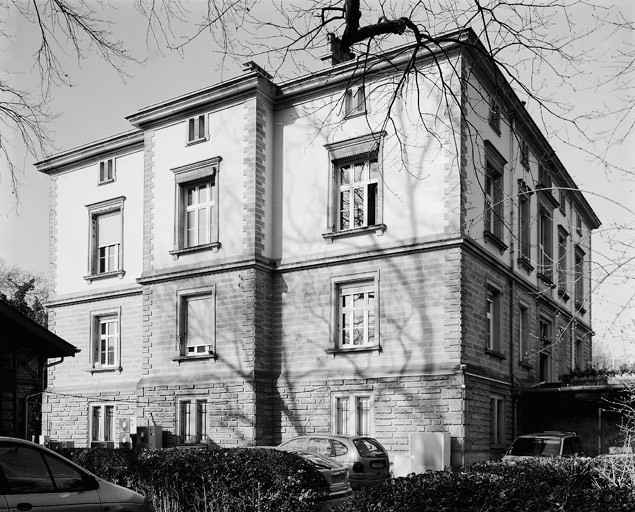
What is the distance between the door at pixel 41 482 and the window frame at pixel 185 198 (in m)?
17.3

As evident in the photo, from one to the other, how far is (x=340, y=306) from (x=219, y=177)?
248 inches

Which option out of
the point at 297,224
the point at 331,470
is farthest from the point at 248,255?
the point at 331,470

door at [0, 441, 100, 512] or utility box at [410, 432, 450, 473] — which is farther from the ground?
door at [0, 441, 100, 512]

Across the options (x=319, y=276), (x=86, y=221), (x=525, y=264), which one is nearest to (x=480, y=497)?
(x=319, y=276)

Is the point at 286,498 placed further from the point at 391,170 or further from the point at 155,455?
the point at 391,170

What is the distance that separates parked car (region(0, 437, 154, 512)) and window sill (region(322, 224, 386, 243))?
15.4 m

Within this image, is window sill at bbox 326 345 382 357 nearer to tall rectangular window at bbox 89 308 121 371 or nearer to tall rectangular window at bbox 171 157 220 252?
tall rectangular window at bbox 171 157 220 252

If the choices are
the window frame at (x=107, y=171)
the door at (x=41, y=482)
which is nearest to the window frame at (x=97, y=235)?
the window frame at (x=107, y=171)

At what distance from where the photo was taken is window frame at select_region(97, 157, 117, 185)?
32.6 m

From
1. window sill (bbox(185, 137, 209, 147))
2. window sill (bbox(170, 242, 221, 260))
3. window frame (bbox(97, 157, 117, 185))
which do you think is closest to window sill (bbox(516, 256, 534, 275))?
window sill (bbox(170, 242, 221, 260))

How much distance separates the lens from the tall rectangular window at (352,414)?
2444 centimetres

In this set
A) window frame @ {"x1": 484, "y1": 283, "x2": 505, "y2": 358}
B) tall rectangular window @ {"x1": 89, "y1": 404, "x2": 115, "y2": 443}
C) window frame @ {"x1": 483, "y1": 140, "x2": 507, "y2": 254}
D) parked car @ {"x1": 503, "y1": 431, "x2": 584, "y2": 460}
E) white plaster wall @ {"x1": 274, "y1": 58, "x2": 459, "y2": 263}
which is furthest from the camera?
tall rectangular window @ {"x1": 89, "y1": 404, "x2": 115, "y2": 443}

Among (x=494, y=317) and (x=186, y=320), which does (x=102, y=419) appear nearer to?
(x=186, y=320)

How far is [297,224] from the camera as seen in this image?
26562 millimetres
